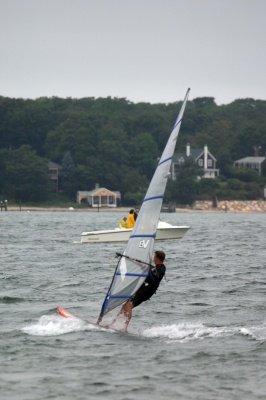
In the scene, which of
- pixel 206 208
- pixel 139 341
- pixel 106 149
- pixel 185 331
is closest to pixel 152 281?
pixel 139 341

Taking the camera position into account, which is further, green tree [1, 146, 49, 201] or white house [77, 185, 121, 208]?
white house [77, 185, 121, 208]

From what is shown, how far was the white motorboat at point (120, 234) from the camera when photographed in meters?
42.5

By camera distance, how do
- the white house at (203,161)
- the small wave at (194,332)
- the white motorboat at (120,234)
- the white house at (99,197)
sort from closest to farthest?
the small wave at (194,332), the white motorboat at (120,234), the white house at (99,197), the white house at (203,161)

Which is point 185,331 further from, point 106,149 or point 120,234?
point 106,149

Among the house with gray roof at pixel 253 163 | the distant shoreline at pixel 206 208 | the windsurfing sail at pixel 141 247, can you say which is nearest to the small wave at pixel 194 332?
the windsurfing sail at pixel 141 247

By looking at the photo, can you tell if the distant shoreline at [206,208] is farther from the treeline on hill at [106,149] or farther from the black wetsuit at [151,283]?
the black wetsuit at [151,283]

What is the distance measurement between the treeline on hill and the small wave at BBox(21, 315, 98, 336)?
366ft

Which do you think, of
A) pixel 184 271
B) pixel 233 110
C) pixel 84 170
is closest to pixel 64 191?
pixel 84 170

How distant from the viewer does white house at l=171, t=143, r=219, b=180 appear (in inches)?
5782

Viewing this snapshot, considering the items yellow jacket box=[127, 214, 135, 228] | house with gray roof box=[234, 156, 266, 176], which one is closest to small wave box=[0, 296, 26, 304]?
yellow jacket box=[127, 214, 135, 228]

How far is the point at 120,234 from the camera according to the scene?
42.6 m

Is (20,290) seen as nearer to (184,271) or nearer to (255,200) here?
(184,271)

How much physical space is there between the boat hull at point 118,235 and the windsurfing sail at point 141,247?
2320cm

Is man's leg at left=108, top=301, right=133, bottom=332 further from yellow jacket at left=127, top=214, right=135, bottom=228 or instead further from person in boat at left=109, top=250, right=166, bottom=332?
yellow jacket at left=127, top=214, right=135, bottom=228
